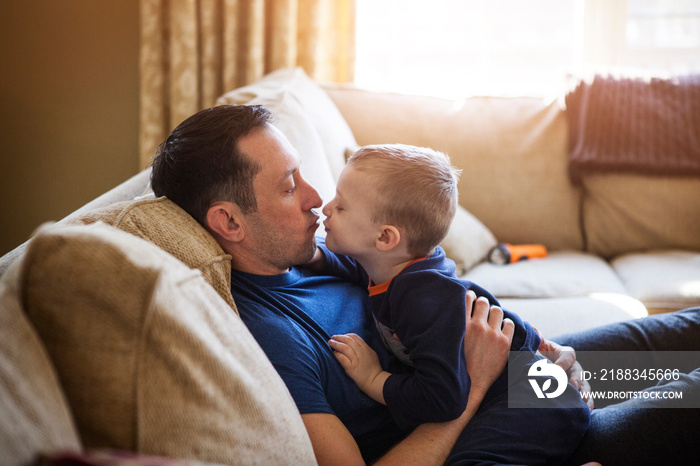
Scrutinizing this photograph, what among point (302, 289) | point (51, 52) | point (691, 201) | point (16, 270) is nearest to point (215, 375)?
point (16, 270)

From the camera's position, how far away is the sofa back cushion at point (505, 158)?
2.43m

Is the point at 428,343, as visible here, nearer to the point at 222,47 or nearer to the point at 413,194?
the point at 413,194

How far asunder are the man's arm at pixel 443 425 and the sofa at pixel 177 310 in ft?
0.48

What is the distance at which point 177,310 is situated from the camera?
0.65 meters

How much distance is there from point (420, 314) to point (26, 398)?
2.13ft

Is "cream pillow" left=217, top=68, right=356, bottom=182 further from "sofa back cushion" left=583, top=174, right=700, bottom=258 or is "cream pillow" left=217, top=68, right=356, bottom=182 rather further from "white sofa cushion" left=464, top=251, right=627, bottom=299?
"sofa back cushion" left=583, top=174, right=700, bottom=258

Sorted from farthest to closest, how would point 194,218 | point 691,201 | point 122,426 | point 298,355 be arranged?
point 691,201 < point 194,218 < point 298,355 < point 122,426

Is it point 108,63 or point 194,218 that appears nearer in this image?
point 194,218

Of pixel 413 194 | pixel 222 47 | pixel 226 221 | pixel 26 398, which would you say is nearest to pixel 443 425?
pixel 413 194

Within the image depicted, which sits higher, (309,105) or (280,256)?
(309,105)

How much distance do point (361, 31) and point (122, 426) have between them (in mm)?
2760

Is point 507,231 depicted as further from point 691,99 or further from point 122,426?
point 122,426

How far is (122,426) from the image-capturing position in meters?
0.61

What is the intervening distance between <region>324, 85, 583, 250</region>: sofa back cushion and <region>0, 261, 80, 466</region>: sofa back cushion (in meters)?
1.94
